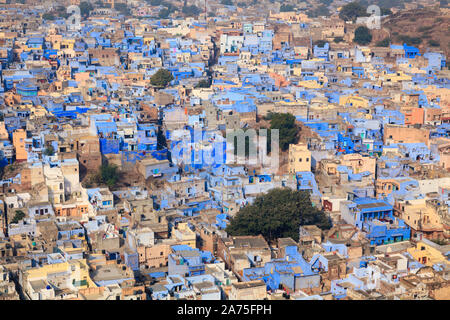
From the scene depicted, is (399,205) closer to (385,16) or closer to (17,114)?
(17,114)

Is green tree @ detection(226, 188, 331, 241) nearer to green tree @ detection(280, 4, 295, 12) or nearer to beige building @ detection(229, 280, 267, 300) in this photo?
beige building @ detection(229, 280, 267, 300)

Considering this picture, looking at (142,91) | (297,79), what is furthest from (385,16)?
Answer: (142,91)

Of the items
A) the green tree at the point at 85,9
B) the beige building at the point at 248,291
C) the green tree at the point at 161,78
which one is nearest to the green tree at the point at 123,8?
the green tree at the point at 85,9

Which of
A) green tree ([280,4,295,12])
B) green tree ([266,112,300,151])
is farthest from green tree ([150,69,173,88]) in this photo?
green tree ([280,4,295,12])

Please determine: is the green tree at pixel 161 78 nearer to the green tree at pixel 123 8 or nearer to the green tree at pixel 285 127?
the green tree at pixel 285 127

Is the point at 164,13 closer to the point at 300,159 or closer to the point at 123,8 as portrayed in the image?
the point at 123,8

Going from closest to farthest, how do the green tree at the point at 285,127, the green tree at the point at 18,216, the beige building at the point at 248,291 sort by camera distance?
the beige building at the point at 248,291 → the green tree at the point at 18,216 → the green tree at the point at 285,127
